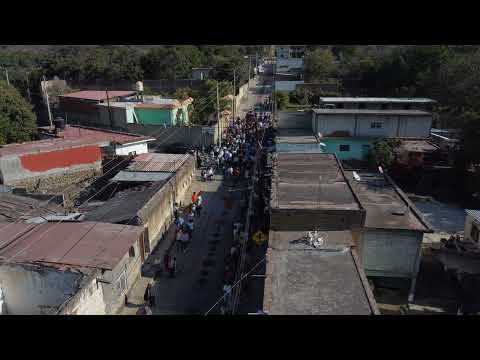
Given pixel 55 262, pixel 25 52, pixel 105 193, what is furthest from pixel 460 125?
pixel 25 52

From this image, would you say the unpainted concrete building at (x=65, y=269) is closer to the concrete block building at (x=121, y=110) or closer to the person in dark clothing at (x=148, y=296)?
the person in dark clothing at (x=148, y=296)

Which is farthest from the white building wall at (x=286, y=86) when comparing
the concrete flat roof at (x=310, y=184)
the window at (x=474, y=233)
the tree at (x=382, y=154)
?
the window at (x=474, y=233)

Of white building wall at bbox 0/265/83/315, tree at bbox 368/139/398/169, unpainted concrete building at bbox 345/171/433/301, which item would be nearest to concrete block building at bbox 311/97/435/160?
tree at bbox 368/139/398/169

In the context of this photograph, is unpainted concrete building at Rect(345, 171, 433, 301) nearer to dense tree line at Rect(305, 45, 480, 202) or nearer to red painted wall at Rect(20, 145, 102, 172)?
dense tree line at Rect(305, 45, 480, 202)

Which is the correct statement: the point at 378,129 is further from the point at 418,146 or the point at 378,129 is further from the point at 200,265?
the point at 200,265

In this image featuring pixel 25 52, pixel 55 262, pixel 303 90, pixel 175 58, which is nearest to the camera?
pixel 55 262

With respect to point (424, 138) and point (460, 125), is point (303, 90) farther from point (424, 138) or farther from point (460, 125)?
point (460, 125)
